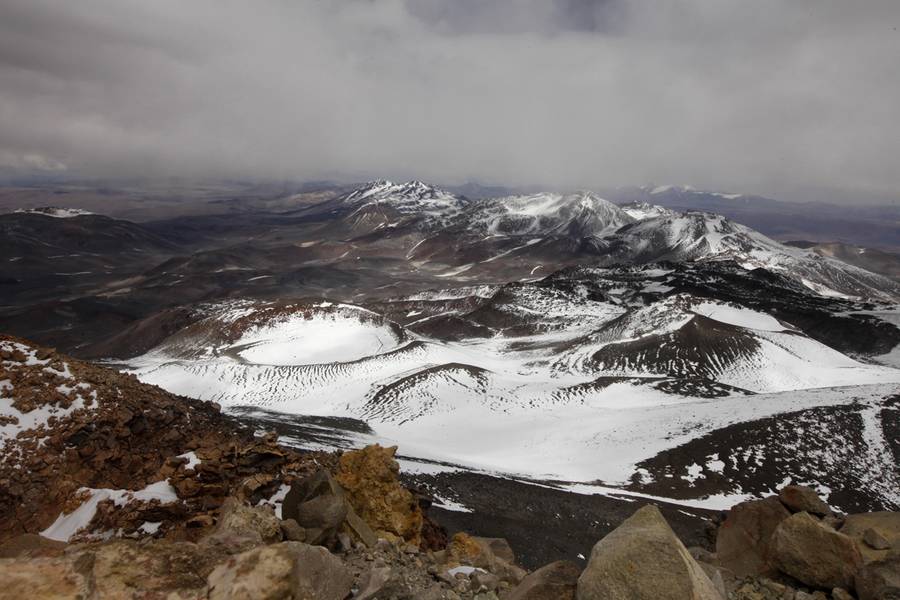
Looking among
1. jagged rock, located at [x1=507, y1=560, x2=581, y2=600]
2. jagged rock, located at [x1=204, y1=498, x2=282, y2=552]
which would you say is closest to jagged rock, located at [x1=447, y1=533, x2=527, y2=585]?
jagged rock, located at [x1=507, y1=560, x2=581, y2=600]

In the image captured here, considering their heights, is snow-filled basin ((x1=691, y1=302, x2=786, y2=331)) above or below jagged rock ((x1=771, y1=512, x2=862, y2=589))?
below

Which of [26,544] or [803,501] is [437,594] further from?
[803,501]

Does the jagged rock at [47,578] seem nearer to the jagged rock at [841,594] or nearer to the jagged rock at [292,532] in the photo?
the jagged rock at [292,532]

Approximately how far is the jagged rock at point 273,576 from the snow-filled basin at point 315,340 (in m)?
67.1

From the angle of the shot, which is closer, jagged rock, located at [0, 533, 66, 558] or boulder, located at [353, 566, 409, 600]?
boulder, located at [353, 566, 409, 600]

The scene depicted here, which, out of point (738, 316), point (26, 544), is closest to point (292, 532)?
point (26, 544)

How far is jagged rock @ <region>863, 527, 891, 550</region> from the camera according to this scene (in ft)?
29.1

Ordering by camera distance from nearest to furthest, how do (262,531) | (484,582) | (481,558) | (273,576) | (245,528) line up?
1. (273,576)
2. (245,528)
3. (262,531)
4. (484,582)
5. (481,558)

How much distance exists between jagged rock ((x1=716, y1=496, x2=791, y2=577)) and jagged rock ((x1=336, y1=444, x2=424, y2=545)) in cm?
808

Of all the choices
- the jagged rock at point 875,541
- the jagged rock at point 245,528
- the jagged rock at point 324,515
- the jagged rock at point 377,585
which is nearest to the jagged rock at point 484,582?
the jagged rock at point 377,585

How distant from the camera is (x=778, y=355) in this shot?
67062mm

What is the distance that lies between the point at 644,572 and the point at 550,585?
1.43 metres

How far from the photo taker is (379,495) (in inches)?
535

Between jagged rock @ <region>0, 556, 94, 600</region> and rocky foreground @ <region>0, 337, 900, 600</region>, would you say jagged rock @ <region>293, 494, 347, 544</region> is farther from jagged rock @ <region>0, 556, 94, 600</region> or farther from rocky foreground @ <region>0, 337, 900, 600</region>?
jagged rock @ <region>0, 556, 94, 600</region>
